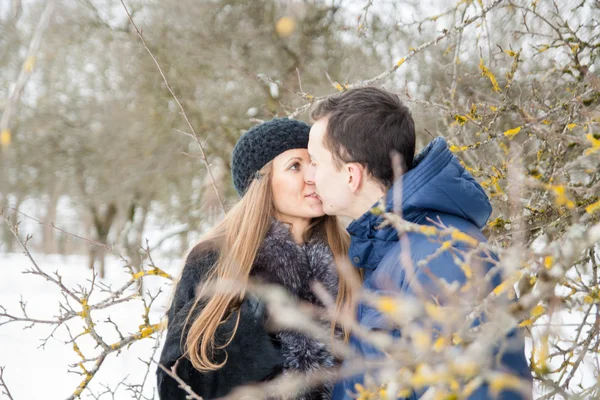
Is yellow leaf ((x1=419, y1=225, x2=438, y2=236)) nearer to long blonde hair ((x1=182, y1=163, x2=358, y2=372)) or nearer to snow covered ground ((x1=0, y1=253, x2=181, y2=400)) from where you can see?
long blonde hair ((x1=182, y1=163, x2=358, y2=372))

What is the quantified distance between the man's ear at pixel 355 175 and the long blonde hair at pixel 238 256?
33 centimetres

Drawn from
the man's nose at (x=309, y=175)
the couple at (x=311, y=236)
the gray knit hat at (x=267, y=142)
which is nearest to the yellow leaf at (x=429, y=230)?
the couple at (x=311, y=236)

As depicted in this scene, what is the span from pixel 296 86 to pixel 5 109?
276 inches

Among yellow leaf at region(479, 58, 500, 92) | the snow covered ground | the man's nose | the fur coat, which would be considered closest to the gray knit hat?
the man's nose

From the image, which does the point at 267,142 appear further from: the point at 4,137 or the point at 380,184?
the point at 4,137

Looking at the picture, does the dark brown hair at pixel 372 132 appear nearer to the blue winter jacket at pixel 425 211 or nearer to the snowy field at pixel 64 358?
the blue winter jacket at pixel 425 211

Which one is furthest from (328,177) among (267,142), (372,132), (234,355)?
(234,355)

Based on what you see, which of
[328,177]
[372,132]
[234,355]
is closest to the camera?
[372,132]

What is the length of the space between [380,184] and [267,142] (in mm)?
727

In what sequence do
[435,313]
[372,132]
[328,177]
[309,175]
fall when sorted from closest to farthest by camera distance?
[435,313] < [372,132] < [328,177] < [309,175]

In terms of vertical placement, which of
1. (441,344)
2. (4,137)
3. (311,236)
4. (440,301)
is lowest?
(441,344)

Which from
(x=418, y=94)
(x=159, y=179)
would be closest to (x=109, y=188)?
(x=159, y=179)

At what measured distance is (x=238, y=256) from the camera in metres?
2.22

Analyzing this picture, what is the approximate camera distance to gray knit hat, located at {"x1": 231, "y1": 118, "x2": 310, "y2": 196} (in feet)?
7.83
